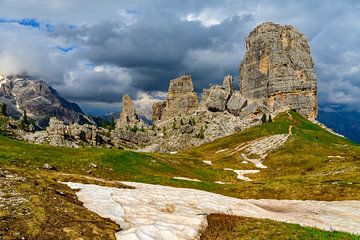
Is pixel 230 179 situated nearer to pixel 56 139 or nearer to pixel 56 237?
pixel 56 237

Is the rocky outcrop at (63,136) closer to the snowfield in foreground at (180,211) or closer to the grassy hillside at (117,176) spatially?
the grassy hillside at (117,176)

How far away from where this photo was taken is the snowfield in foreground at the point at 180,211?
2009 centimetres

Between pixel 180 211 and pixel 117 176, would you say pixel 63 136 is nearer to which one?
pixel 117 176

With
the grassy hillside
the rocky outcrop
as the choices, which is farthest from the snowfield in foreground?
the rocky outcrop

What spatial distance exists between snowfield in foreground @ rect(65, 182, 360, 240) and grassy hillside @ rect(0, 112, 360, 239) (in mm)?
1745

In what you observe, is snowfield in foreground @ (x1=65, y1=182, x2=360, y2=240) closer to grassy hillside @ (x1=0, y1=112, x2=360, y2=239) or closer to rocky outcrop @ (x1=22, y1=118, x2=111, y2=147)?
grassy hillside @ (x1=0, y1=112, x2=360, y2=239)

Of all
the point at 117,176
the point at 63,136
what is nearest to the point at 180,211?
the point at 117,176

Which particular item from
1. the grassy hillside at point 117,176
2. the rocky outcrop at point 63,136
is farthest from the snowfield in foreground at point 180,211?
the rocky outcrop at point 63,136

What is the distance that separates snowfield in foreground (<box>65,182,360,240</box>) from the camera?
791 inches

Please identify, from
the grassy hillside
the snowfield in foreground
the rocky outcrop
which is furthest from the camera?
the rocky outcrop

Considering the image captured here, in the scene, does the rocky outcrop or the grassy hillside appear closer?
the grassy hillside

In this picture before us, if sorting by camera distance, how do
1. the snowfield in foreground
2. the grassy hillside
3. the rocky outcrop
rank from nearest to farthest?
the grassy hillside < the snowfield in foreground < the rocky outcrop

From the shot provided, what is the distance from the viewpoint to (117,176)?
161ft

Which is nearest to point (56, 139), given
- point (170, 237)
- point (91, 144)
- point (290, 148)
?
point (91, 144)
